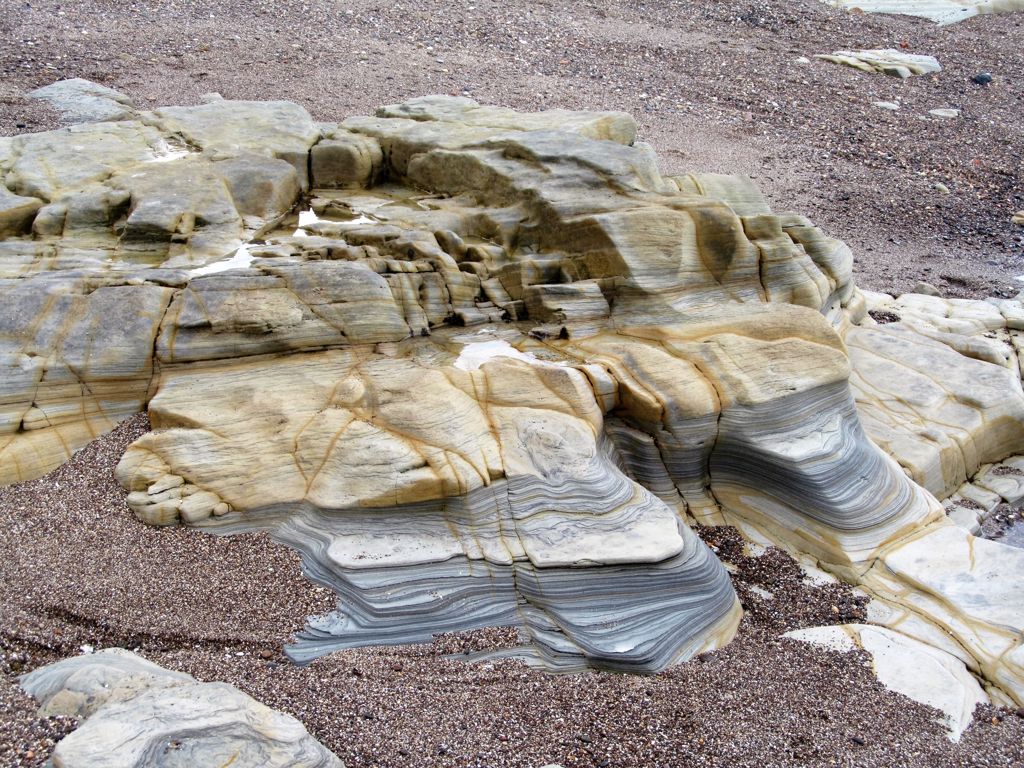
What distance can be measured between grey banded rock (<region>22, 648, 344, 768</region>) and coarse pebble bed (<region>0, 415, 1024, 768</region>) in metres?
0.21

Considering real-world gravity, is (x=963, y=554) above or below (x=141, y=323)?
below

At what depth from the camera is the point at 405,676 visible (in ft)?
16.5

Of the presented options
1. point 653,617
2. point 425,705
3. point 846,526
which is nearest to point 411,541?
point 425,705

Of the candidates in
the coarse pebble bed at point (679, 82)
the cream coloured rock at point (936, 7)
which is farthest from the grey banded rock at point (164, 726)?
the cream coloured rock at point (936, 7)

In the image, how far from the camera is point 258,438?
6121mm

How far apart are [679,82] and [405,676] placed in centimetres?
1500

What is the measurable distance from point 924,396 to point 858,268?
433 cm

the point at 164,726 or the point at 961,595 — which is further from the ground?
the point at 164,726

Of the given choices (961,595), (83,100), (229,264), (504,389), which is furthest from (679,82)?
(961,595)

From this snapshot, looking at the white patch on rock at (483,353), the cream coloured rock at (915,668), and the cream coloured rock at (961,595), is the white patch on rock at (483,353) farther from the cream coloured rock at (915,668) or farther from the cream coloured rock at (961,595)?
the cream coloured rock at (961,595)

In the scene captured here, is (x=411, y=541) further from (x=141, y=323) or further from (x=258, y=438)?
(x=141, y=323)

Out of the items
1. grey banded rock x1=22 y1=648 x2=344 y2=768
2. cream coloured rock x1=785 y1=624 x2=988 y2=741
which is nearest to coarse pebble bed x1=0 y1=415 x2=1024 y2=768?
cream coloured rock x1=785 y1=624 x2=988 y2=741

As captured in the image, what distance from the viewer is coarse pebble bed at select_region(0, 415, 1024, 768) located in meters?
4.54

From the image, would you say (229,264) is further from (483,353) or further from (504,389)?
(504,389)
